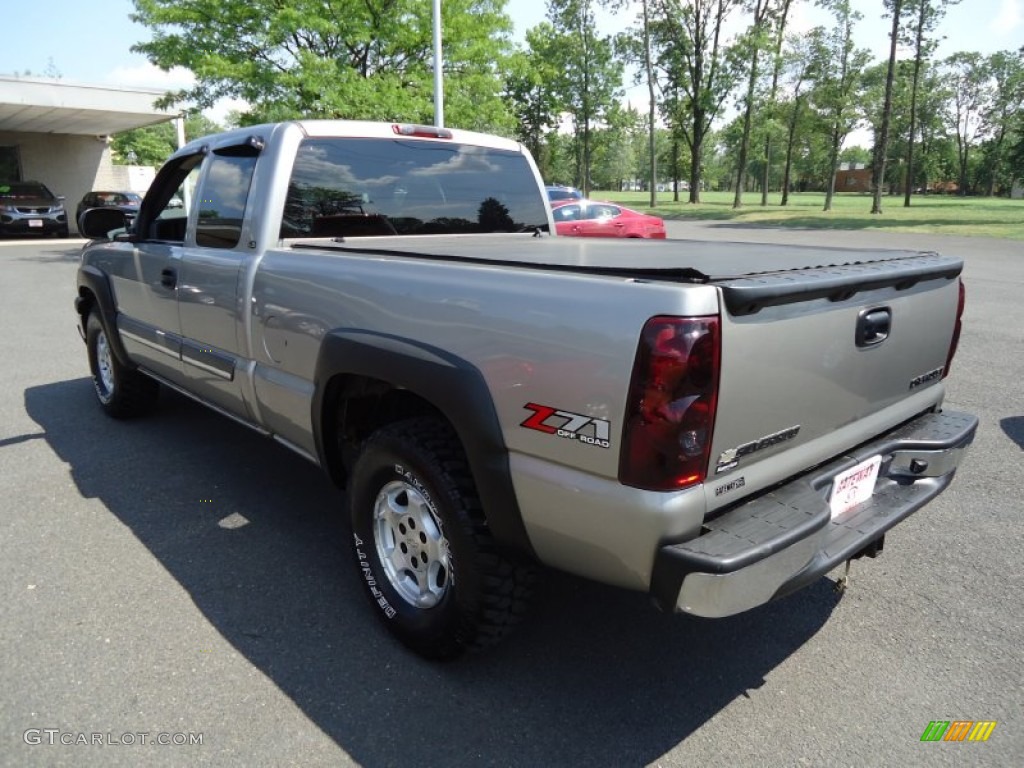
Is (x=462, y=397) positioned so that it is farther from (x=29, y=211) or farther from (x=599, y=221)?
(x=29, y=211)

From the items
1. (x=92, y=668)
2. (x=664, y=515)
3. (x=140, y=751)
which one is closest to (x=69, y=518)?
(x=92, y=668)

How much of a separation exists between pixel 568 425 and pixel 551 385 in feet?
0.39

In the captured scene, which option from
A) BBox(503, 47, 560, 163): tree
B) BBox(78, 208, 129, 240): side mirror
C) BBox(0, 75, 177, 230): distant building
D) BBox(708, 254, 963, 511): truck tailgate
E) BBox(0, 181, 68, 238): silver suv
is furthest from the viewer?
BBox(503, 47, 560, 163): tree

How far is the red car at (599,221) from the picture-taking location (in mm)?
16188

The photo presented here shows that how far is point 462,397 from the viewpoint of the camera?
84.4 inches

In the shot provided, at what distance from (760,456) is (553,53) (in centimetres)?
4482

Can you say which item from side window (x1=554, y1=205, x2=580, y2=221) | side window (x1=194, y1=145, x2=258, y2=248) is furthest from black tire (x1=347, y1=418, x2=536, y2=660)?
side window (x1=554, y1=205, x2=580, y2=221)

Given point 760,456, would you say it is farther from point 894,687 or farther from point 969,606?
point 969,606

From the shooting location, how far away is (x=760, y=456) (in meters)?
2.01

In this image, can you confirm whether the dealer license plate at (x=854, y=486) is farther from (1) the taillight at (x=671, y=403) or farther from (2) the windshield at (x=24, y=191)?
(2) the windshield at (x=24, y=191)

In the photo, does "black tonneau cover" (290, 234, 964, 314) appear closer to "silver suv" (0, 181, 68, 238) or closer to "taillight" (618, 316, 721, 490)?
"taillight" (618, 316, 721, 490)

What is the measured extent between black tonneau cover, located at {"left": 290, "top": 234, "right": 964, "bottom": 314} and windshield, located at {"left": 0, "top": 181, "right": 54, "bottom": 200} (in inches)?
954

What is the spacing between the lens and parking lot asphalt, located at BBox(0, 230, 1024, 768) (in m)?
2.16

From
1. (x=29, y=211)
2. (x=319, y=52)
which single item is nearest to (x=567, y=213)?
(x=319, y=52)
